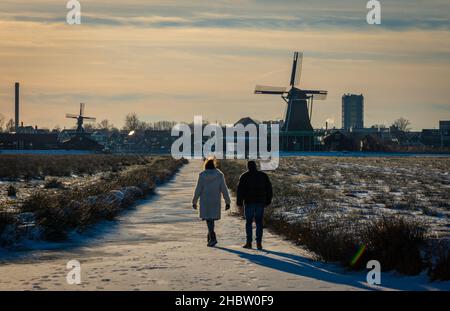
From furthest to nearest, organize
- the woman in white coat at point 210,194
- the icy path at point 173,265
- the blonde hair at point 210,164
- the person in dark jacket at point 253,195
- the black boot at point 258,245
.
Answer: the blonde hair at point 210,164 → the woman in white coat at point 210,194 → the person in dark jacket at point 253,195 → the black boot at point 258,245 → the icy path at point 173,265

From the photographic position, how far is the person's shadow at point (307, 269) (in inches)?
428

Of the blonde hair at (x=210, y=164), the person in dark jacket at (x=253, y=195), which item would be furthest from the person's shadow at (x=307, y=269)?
the blonde hair at (x=210, y=164)

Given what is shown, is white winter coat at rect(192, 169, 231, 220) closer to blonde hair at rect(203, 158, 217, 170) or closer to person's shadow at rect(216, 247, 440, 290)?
blonde hair at rect(203, 158, 217, 170)

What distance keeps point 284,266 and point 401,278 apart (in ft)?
6.82

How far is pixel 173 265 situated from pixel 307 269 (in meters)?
2.28

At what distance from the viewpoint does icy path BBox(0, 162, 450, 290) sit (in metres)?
10.8

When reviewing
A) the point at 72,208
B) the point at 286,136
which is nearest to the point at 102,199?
the point at 72,208

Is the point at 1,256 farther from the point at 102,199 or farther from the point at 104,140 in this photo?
the point at 104,140

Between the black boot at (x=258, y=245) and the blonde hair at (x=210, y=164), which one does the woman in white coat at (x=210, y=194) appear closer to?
the blonde hair at (x=210, y=164)

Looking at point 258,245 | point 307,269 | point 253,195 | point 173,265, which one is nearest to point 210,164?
point 253,195

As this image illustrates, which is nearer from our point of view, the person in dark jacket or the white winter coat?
the person in dark jacket

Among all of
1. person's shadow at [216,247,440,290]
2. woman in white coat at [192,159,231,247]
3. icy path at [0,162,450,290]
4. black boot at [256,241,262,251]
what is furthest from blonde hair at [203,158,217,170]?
black boot at [256,241,262,251]

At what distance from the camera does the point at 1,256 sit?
45.6 feet

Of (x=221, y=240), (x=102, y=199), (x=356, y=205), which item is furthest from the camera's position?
(x=356, y=205)
